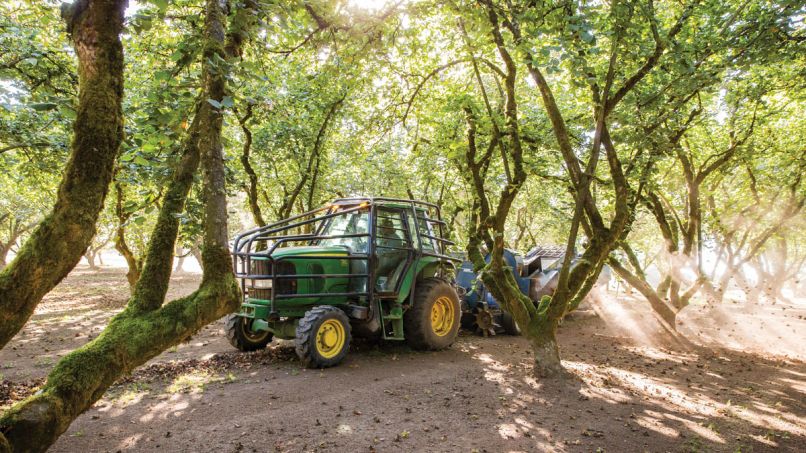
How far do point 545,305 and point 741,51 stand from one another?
4181mm

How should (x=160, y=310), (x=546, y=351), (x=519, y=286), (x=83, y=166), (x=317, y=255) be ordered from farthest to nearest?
(x=519, y=286)
(x=317, y=255)
(x=546, y=351)
(x=160, y=310)
(x=83, y=166)

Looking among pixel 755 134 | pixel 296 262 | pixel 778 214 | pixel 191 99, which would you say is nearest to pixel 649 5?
pixel 191 99

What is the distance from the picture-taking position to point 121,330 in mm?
2770

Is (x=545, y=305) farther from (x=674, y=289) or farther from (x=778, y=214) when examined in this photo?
(x=778, y=214)

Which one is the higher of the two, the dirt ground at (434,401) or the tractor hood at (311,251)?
the tractor hood at (311,251)

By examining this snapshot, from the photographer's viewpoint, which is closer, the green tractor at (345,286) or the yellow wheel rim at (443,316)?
the green tractor at (345,286)

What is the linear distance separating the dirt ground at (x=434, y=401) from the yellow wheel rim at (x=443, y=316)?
0.44m

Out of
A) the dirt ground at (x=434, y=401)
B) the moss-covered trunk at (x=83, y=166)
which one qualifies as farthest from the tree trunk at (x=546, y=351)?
the moss-covered trunk at (x=83, y=166)

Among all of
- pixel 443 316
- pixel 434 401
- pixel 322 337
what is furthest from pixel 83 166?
pixel 443 316

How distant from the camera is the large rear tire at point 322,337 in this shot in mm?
6297

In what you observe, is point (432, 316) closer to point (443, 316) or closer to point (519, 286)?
point (443, 316)

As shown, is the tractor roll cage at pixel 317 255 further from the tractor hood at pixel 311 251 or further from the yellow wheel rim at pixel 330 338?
the yellow wheel rim at pixel 330 338

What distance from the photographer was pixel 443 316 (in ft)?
28.1

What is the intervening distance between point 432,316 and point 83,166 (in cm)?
669
